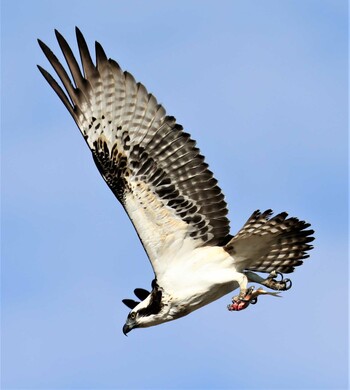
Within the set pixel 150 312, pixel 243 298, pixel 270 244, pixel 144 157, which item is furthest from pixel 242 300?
pixel 144 157

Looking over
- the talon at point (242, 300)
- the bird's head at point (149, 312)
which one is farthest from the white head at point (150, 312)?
the talon at point (242, 300)

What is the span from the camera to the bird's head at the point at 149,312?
396 inches

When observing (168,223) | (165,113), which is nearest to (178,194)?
(168,223)

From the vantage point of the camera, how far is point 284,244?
32.9 ft

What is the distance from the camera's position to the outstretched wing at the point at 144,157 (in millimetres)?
10016

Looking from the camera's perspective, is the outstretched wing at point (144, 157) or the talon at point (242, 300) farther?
the outstretched wing at point (144, 157)

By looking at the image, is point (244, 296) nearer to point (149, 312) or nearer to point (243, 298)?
point (243, 298)

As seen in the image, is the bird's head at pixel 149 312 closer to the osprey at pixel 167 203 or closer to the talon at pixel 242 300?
the osprey at pixel 167 203

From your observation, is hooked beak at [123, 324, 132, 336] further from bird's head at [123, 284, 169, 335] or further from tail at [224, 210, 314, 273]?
tail at [224, 210, 314, 273]

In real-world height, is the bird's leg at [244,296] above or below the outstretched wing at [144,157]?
below

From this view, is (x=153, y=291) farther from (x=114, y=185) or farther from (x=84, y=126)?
(x=84, y=126)

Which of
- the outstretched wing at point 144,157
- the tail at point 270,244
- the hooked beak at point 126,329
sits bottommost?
the hooked beak at point 126,329

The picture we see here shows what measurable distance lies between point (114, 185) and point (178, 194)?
77 centimetres

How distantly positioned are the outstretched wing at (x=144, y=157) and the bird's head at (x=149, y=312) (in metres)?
0.38
